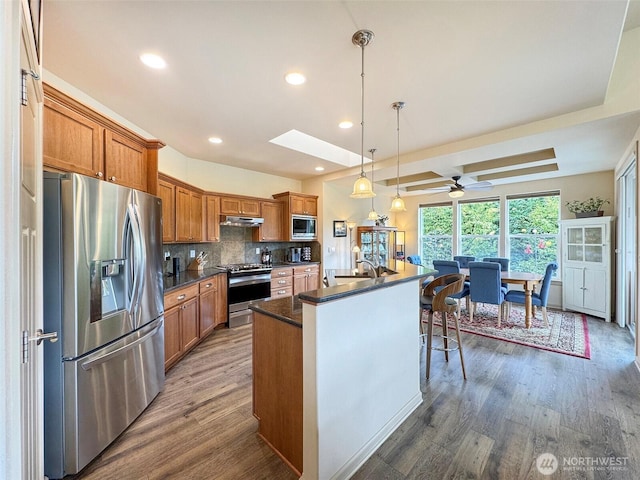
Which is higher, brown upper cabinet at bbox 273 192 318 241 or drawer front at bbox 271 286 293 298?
brown upper cabinet at bbox 273 192 318 241

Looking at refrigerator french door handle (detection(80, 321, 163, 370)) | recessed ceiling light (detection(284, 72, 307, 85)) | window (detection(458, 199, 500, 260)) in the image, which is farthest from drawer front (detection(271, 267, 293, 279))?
window (detection(458, 199, 500, 260))

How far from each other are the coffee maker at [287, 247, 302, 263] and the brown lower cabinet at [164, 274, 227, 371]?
167 cm

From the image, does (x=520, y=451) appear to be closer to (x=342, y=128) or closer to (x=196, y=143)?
(x=342, y=128)

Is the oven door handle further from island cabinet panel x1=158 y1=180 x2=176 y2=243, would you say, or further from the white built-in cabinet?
the white built-in cabinet

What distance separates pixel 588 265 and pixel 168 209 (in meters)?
6.70

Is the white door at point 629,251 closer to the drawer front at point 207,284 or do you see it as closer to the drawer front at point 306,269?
the drawer front at point 306,269

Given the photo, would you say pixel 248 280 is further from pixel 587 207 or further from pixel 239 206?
pixel 587 207

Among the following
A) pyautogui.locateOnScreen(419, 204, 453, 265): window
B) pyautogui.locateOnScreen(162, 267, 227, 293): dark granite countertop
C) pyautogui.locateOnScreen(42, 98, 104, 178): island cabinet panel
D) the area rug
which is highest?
pyautogui.locateOnScreen(42, 98, 104, 178): island cabinet panel

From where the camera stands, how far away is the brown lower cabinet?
2799 mm

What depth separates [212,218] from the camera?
4387 mm

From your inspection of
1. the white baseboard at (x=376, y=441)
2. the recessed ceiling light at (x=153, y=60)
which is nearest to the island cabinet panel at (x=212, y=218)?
the recessed ceiling light at (x=153, y=60)

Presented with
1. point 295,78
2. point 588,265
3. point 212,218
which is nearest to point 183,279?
point 212,218

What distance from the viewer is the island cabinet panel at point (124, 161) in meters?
2.18

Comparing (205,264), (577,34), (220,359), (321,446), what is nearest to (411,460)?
(321,446)
